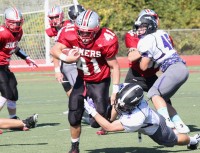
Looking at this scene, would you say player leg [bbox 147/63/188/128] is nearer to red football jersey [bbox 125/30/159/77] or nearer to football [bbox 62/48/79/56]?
red football jersey [bbox 125/30/159/77]

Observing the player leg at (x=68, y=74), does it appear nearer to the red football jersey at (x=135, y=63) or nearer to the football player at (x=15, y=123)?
the red football jersey at (x=135, y=63)

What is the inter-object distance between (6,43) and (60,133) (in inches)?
68.6

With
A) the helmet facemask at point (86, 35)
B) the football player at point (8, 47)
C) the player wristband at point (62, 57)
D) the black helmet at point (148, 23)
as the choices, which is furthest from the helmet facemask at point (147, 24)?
the football player at point (8, 47)

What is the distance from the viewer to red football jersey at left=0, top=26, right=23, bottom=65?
35.2 feet

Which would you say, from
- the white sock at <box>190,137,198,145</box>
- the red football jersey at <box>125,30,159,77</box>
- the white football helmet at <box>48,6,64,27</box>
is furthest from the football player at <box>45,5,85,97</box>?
the white sock at <box>190,137,198,145</box>

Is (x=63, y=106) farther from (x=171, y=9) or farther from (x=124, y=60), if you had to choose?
(x=171, y=9)

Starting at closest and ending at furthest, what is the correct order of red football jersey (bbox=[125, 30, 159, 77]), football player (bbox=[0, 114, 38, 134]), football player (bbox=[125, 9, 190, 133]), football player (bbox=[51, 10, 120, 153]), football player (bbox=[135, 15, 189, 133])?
football player (bbox=[51, 10, 120, 153]), football player (bbox=[135, 15, 189, 133]), football player (bbox=[0, 114, 38, 134]), football player (bbox=[125, 9, 190, 133]), red football jersey (bbox=[125, 30, 159, 77])

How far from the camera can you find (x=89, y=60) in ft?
27.5

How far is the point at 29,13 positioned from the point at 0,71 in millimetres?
12973

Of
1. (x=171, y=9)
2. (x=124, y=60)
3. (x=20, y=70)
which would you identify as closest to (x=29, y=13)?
(x=20, y=70)

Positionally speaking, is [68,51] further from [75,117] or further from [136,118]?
[136,118]

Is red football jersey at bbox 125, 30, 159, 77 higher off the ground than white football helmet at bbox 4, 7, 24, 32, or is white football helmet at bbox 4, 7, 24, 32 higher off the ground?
white football helmet at bbox 4, 7, 24, 32

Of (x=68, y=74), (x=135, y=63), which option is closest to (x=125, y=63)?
(x=68, y=74)

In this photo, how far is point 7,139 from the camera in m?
9.66
